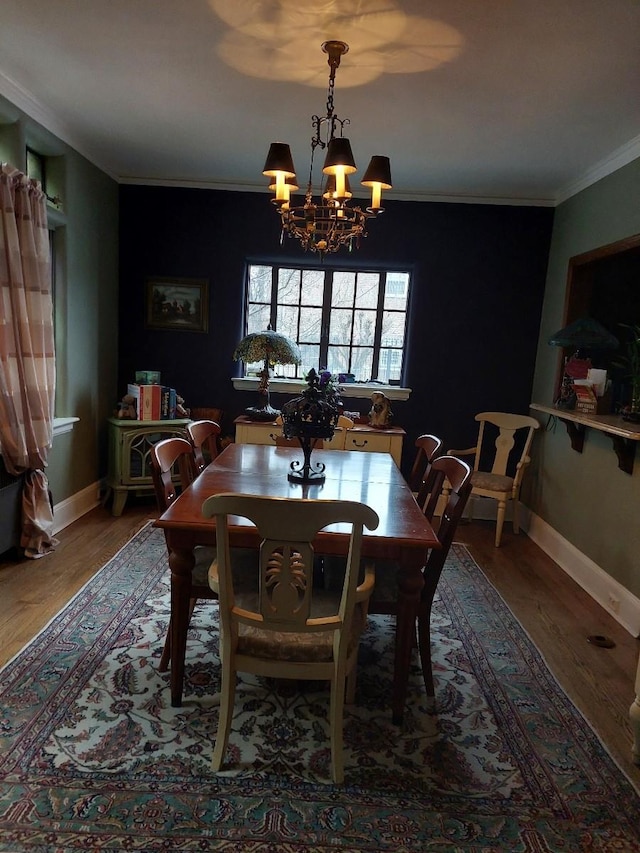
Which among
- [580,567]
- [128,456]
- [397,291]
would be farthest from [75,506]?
[580,567]

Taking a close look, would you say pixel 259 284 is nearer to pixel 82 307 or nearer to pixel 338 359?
pixel 338 359

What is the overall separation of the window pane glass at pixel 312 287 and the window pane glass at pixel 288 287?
0.05 meters

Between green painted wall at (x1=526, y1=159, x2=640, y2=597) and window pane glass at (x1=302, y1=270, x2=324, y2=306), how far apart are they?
6.07ft

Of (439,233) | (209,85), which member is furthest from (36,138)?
(439,233)

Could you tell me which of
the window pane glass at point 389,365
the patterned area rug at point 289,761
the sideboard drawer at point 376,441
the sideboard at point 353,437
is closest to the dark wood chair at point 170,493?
the patterned area rug at point 289,761

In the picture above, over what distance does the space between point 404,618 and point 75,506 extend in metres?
2.89

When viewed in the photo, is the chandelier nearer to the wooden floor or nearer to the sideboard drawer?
the sideboard drawer

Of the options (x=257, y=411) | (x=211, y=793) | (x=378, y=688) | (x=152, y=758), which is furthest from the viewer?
(x=257, y=411)

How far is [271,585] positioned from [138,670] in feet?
3.11

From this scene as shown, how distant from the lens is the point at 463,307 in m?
4.48

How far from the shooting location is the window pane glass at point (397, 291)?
4.60 m

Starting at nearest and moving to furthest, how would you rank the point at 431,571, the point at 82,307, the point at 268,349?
the point at 431,571
the point at 82,307
the point at 268,349

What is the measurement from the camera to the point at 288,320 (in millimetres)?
4680

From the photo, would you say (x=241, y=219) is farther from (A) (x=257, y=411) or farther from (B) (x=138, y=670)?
(B) (x=138, y=670)
